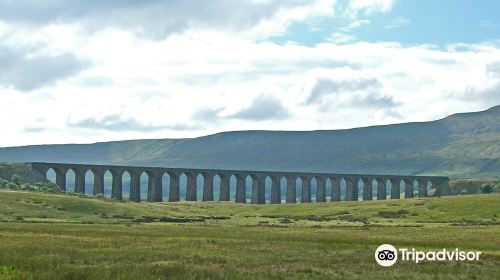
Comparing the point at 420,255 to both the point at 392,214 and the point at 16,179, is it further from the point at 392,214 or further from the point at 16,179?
the point at 16,179

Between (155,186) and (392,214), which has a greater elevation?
(155,186)

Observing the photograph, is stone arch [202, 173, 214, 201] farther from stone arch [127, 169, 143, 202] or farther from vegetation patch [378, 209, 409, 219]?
vegetation patch [378, 209, 409, 219]

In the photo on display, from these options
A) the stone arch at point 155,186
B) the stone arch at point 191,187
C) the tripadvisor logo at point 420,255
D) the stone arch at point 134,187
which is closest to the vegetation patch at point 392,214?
the stone arch at point 134,187

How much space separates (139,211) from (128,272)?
8678 cm

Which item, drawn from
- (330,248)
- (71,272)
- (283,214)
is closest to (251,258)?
(330,248)

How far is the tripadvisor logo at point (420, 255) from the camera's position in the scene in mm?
47188

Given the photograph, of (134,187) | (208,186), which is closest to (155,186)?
(134,187)

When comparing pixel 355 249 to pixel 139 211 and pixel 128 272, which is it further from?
pixel 139 211

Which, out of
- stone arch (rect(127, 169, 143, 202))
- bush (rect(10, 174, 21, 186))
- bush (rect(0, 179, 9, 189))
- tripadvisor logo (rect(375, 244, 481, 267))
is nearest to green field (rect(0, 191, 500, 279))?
tripadvisor logo (rect(375, 244, 481, 267))

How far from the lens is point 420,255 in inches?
1967

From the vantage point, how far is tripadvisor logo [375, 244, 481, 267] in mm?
47188

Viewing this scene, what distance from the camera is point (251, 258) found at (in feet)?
156

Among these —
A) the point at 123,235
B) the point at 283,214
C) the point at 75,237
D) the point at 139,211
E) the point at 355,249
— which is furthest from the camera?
the point at 283,214

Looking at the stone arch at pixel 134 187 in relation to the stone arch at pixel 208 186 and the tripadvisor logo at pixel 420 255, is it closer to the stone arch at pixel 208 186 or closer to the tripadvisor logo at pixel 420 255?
the stone arch at pixel 208 186
